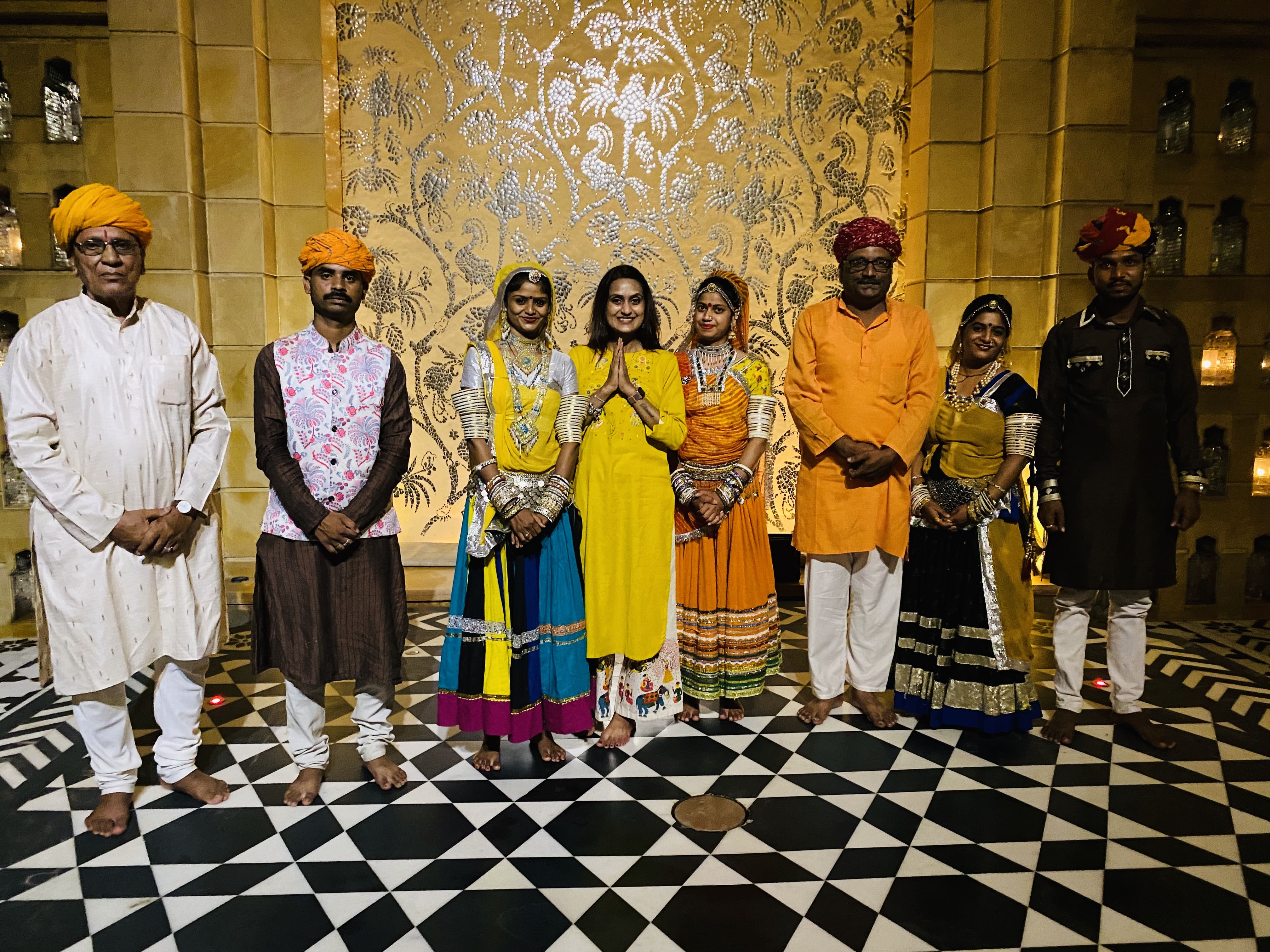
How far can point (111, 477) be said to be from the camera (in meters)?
2.38

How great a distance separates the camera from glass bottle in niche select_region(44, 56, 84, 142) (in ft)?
14.1

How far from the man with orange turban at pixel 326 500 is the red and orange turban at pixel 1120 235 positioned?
2690 mm

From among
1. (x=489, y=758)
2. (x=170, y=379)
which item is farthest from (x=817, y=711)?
(x=170, y=379)

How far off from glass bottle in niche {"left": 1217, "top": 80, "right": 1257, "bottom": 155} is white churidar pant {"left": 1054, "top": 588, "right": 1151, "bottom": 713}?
3315 mm

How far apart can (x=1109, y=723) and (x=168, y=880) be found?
3.47 meters

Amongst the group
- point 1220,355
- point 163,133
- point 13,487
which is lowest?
point 13,487

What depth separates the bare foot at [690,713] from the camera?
10.3ft

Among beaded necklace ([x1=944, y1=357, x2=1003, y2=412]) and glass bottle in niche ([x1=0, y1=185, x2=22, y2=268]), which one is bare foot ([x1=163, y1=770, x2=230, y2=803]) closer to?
beaded necklace ([x1=944, y1=357, x2=1003, y2=412])

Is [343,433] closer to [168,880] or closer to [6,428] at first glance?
[6,428]

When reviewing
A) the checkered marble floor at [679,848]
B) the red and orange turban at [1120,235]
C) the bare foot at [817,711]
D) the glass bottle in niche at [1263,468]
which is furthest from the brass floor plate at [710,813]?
the glass bottle in niche at [1263,468]

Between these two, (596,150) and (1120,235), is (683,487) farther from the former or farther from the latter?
(596,150)

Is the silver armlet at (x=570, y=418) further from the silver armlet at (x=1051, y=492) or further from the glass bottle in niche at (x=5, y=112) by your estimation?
the glass bottle in niche at (x=5, y=112)

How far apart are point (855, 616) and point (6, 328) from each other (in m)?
5.03

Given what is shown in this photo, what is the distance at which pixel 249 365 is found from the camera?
14.4ft
